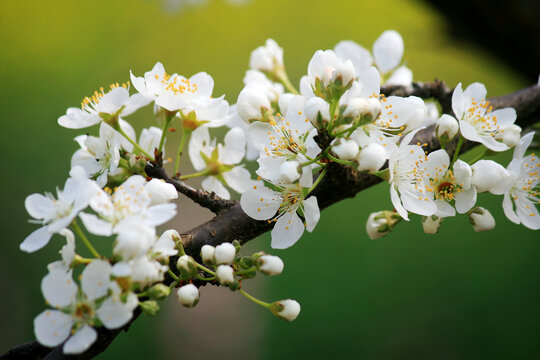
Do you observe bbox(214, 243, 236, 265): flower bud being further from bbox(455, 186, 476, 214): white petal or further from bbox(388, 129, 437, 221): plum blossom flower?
bbox(455, 186, 476, 214): white petal

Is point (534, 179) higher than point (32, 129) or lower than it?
higher

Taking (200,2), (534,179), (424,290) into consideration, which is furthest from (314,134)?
(424,290)

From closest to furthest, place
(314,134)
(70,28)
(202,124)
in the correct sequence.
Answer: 1. (314,134)
2. (202,124)
3. (70,28)

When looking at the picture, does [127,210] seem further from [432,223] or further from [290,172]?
[432,223]

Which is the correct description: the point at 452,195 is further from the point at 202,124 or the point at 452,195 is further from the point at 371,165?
the point at 202,124

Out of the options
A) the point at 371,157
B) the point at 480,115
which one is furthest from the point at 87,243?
the point at 480,115

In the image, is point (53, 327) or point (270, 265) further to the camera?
point (270, 265)

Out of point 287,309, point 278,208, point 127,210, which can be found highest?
point 127,210
